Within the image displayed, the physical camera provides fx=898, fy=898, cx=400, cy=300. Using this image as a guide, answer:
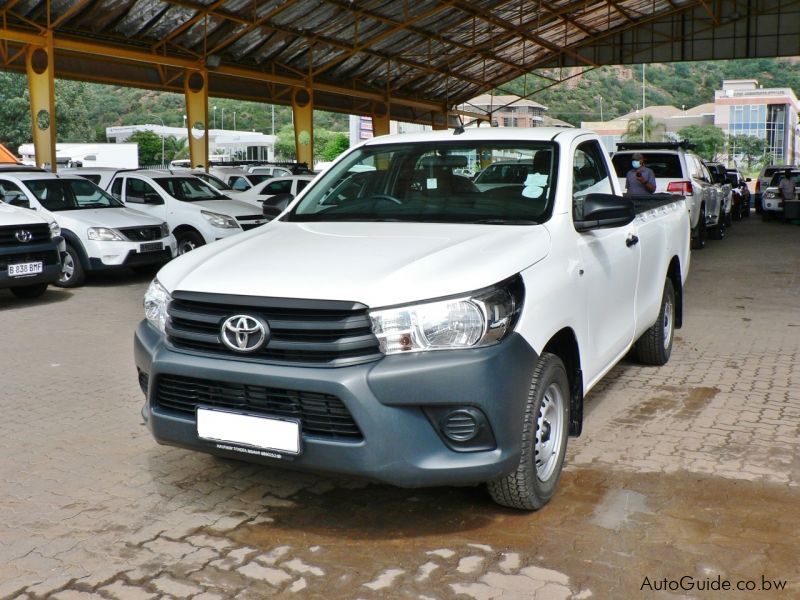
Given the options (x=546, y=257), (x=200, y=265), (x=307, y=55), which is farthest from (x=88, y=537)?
(x=307, y=55)

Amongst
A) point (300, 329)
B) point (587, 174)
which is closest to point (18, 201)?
point (587, 174)

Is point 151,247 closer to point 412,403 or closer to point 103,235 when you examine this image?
point 103,235

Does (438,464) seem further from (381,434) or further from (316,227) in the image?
(316,227)

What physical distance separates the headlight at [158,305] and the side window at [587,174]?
83.8 inches

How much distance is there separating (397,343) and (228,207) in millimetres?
11753

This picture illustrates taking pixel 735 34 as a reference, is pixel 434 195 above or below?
below

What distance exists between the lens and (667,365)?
7.29 m

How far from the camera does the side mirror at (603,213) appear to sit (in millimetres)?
4617

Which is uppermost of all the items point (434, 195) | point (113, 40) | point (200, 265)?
point (113, 40)

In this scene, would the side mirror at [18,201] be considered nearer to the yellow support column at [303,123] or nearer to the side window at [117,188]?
the side window at [117,188]

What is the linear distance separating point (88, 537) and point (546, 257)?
240cm

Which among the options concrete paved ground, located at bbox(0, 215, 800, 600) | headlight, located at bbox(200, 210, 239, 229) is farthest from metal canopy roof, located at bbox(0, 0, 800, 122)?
concrete paved ground, located at bbox(0, 215, 800, 600)

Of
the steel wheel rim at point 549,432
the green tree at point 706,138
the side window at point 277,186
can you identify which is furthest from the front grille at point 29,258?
the green tree at point 706,138

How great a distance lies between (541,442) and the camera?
4.10 metres
